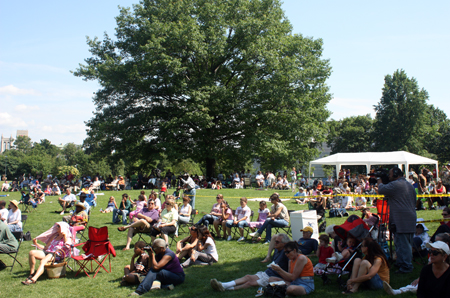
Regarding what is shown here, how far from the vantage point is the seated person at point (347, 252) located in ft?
20.0

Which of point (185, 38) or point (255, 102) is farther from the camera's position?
point (255, 102)

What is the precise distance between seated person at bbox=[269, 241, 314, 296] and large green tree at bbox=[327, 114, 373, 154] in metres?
54.2

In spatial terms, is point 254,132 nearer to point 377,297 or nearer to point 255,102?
point 255,102

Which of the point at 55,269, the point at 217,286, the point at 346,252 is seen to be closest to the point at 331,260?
the point at 346,252

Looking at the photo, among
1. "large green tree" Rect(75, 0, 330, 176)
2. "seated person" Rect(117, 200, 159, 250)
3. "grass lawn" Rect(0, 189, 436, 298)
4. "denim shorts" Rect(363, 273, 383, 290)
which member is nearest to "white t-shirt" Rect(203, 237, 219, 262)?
"grass lawn" Rect(0, 189, 436, 298)

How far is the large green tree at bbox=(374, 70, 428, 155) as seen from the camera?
5278 centimetres

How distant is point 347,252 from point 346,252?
0.02 meters

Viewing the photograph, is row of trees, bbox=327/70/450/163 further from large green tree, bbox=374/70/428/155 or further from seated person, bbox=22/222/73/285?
seated person, bbox=22/222/73/285

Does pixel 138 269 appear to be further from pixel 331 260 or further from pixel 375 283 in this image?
pixel 375 283

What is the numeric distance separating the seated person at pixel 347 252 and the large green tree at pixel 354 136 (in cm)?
5323

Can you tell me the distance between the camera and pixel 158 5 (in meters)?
27.0

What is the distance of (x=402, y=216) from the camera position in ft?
19.9

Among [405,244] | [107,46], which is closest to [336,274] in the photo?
[405,244]

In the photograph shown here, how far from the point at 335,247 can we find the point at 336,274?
746mm
